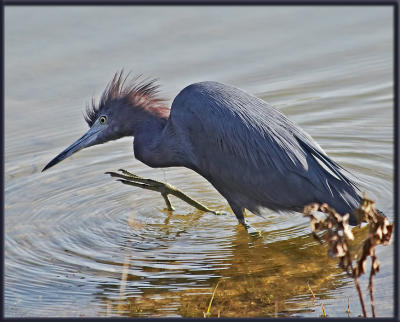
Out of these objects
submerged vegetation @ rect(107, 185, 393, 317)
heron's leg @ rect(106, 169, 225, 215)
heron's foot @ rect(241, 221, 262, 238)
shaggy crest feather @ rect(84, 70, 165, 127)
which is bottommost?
submerged vegetation @ rect(107, 185, 393, 317)

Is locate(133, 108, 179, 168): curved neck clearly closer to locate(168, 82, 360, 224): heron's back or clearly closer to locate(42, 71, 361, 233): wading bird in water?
locate(42, 71, 361, 233): wading bird in water

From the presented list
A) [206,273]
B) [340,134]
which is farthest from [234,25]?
[206,273]

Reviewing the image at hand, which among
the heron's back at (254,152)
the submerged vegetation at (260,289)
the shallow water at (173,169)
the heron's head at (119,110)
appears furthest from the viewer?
the heron's head at (119,110)

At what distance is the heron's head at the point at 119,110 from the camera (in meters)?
6.43

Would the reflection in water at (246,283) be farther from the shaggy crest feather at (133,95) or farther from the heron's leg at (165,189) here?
the shaggy crest feather at (133,95)

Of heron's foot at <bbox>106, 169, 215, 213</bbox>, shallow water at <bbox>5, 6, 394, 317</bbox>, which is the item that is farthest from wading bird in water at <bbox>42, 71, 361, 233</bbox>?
shallow water at <bbox>5, 6, 394, 317</bbox>

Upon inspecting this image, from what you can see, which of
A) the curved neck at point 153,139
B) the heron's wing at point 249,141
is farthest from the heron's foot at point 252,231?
the curved neck at point 153,139

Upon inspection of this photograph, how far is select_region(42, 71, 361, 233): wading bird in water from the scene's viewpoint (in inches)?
224

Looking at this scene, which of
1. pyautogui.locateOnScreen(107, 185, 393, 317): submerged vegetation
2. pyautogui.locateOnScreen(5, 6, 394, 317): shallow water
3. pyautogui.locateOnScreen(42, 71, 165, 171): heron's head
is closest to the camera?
pyautogui.locateOnScreen(107, 185, 393, 317): submerged vegetation

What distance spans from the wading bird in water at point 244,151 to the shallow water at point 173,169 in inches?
16.3

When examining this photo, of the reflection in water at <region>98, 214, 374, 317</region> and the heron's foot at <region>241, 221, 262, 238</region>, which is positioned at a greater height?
the heron's foot at <region>241, 221, 262, 238</region>

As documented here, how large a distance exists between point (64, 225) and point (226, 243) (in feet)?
4.63

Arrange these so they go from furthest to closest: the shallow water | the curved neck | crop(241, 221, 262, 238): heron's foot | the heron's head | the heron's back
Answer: the heron's head
the curved neck
crop(241, 221, 262, 238): heron's foot
the heron's back
the shallow water

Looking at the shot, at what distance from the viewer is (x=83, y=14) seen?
9.51 metres
